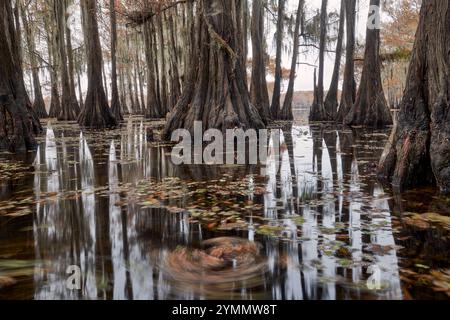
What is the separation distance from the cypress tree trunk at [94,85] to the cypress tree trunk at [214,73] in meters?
6.82

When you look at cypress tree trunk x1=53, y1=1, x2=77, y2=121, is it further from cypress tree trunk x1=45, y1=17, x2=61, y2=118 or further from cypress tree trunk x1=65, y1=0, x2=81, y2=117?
cypress tree trunk x1=45, y1=17, x2=61, y2=118

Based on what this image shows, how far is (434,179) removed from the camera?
3932mm

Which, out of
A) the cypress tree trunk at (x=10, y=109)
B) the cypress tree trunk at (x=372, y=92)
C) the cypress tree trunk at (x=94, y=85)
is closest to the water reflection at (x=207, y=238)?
the cypress tree trunk at (x=10, y=109)

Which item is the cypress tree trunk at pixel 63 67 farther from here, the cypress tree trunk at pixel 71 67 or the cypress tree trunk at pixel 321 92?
the cypress tree trunk at pixel 321 92

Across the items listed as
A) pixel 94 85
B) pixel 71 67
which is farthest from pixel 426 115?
pixel 71 67

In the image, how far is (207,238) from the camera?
2.55 metres

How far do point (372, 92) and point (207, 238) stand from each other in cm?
1162

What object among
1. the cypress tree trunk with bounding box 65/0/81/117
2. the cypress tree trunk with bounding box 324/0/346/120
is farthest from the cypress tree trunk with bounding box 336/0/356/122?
the cypress tree trunk with bounding box 65/0/81/117

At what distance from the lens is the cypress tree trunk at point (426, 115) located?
3.61 meters

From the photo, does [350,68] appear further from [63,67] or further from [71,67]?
[71,67]

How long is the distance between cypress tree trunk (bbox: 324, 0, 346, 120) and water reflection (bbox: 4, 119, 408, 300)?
47.2ft
